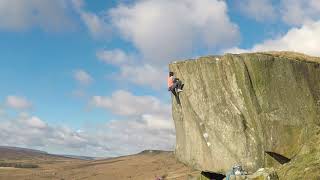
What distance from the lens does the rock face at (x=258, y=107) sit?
29016 mm

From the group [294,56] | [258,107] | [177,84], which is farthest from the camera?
[177,84]

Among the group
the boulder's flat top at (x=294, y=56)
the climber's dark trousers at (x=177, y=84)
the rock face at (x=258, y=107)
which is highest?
the boulder's flat top at (x=294, y=56)

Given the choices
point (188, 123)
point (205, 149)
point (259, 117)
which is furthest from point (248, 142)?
point (188, 123)

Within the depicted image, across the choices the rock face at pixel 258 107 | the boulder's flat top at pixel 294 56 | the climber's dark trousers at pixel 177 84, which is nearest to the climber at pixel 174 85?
the climber's dark trousers at pixel 177 84

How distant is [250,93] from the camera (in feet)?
96.9

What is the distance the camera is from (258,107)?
2944cm

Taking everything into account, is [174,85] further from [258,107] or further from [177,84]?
[258,107]

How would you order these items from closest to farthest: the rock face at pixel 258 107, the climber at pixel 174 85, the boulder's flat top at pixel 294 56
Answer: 1. the rock face at pixel 258 107
2. the boulder's flat top at pixel 294 56
3. the climber at pixel 174 85

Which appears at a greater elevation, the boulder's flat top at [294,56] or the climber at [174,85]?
the boulder's flat top at [294,56]

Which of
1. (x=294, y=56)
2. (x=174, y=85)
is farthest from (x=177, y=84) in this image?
(x=294, y=56)

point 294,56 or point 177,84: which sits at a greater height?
point 294,56

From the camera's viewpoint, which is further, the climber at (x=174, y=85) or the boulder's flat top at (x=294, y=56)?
the climber at (x=174, y=85)

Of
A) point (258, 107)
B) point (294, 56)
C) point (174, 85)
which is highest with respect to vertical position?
point (294, 56)

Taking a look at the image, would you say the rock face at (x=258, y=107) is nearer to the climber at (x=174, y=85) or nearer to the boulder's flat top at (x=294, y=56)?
the boulder's flat top at (x=294, y=56)
